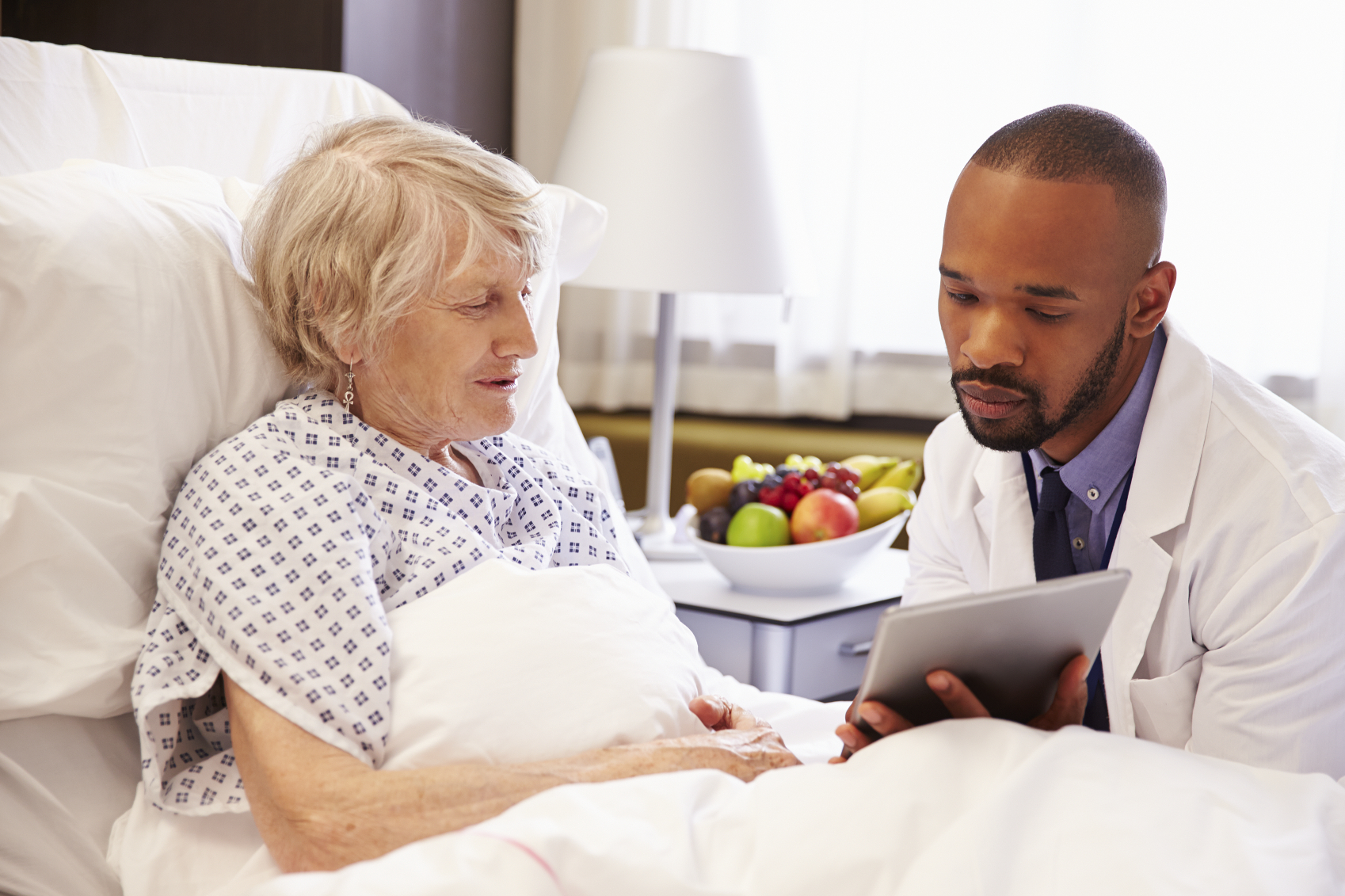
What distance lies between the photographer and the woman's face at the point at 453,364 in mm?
1205

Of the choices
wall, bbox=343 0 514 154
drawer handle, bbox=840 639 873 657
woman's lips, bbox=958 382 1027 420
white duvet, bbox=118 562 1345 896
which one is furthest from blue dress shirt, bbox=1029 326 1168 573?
wall, bbox=343 0 514 154

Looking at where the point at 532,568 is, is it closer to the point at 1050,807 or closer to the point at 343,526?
the point at 343,526

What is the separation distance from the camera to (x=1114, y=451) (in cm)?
132

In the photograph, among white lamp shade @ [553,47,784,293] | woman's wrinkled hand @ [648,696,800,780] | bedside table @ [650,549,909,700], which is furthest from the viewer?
white lamp shade @ [553,47,784,293]

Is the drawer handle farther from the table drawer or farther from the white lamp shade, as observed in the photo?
the white lamp shade

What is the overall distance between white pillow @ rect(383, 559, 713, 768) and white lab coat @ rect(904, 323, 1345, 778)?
1.65 ft

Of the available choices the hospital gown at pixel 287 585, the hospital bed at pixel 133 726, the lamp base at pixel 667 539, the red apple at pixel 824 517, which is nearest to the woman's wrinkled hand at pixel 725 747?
the hospital bed at pixel 133 726

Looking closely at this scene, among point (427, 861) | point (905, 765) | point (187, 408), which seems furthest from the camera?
point (187, 408)

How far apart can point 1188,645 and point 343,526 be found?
0.89 meters

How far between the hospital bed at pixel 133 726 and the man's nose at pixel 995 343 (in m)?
0.42

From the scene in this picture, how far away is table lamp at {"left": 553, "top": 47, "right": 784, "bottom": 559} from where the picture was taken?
1963mm

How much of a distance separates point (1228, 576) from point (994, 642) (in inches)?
17.1

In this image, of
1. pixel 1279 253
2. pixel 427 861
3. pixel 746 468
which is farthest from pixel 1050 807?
pixel 1279 253

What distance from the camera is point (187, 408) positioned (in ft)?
3.75
